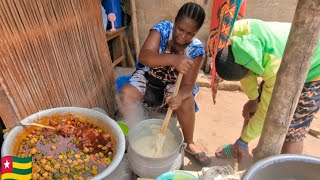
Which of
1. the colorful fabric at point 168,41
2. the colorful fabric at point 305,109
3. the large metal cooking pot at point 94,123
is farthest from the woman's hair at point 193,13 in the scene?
the large metal cooking pot at point 94,123

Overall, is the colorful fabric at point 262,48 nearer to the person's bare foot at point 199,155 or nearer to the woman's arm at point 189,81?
the woman's arm at point 189,81

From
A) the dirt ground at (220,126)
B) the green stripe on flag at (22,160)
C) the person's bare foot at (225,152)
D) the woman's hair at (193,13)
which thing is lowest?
the dirt ground at (220,126)

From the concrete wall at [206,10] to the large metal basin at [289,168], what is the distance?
10.7 feet

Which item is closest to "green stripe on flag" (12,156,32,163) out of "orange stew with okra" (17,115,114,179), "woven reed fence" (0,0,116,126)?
"orange stew with okra" (17,115,114,179)

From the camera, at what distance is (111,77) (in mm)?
3145

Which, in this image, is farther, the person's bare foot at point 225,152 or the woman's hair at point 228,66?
the person's bare foot at point 225,152

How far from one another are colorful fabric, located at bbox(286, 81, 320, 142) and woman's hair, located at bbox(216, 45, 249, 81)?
0.54 meters

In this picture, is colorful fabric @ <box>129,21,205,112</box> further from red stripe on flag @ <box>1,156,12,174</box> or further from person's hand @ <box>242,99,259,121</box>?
red stripe on flag @ <box>1,156,12,174</box>

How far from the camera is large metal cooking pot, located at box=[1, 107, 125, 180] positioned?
1467 millimetres

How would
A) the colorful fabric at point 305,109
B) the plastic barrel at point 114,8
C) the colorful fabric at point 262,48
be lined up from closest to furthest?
the colorful fabric at point 262,48 → the colorful fabric at point 305,109 → the plastic barrel at point 114,8

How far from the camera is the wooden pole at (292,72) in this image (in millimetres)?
1018

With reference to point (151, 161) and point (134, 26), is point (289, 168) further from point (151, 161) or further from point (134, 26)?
point (134, 26)

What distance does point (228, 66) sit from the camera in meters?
1.74

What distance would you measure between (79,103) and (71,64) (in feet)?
1.30
